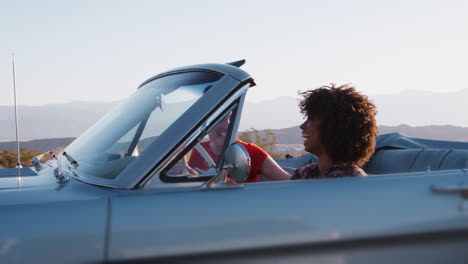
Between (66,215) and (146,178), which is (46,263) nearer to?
(66,215)

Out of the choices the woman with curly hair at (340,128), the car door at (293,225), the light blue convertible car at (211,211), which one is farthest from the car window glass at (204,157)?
the woman with curly hair at (340,128)

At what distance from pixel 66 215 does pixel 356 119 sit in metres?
1.38

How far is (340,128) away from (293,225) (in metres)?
0.80

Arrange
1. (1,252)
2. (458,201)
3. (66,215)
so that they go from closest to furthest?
(1,252), (66,215), (458,201)

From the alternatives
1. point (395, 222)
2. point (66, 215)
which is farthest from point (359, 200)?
point (66, 215)

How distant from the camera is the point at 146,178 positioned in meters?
2.03

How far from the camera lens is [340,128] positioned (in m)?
2.47

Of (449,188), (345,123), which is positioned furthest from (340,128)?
(449,188)

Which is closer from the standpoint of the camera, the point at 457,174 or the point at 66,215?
the point at 66,215

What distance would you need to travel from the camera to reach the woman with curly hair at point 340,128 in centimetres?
247

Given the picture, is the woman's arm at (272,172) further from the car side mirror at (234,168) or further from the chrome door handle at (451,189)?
the chrome door handle at (451,189)

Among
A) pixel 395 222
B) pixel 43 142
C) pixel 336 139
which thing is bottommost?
pixel 43 142

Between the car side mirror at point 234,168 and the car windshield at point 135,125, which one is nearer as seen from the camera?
the car side mirror at point 234,168

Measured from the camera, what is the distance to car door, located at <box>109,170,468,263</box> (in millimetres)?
1747
